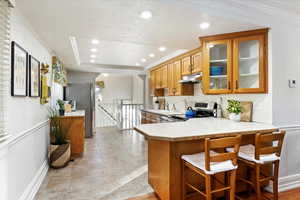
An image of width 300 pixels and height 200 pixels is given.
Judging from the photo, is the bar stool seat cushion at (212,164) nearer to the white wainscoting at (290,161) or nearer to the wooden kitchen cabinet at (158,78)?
the white wainscoting at (290,161)

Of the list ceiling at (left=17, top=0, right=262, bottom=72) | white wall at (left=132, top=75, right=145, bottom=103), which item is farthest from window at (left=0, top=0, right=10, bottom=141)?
white wall at (left=132, top=75, right=145, bottom=103)

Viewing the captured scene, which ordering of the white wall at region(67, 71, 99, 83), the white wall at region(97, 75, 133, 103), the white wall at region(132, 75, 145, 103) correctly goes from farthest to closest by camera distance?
the white wall at region(97, 75, 133, 103)
the white wall at region(132, 75, 145, 103)
the white wall at region(67, 71, 99, 83)

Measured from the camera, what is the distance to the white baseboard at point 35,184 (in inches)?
81.3

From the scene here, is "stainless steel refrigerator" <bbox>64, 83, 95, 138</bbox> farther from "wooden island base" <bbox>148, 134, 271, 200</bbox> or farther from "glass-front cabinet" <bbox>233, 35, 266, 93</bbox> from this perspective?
"glass-front cabinet" <bbox>233, 35, 266, 93</bbox>

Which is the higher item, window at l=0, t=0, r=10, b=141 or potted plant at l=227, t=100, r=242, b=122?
window at l=0, t=0, r=10, b=141

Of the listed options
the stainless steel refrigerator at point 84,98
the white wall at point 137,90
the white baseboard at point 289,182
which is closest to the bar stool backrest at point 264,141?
the white baseboard at point 289,182

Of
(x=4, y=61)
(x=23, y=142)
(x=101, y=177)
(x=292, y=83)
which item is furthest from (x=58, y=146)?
(x=292, y=83)

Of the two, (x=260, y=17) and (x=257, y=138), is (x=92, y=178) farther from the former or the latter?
(x=260, y=17)

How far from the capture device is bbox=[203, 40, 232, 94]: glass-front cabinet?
111 inches

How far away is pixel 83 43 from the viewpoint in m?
3.72

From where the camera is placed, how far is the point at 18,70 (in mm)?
1854

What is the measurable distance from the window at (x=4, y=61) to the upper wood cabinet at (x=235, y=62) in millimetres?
2613

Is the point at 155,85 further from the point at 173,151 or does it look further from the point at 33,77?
the point at 173,151

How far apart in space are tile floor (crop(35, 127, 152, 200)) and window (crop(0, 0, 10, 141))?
1.28m
